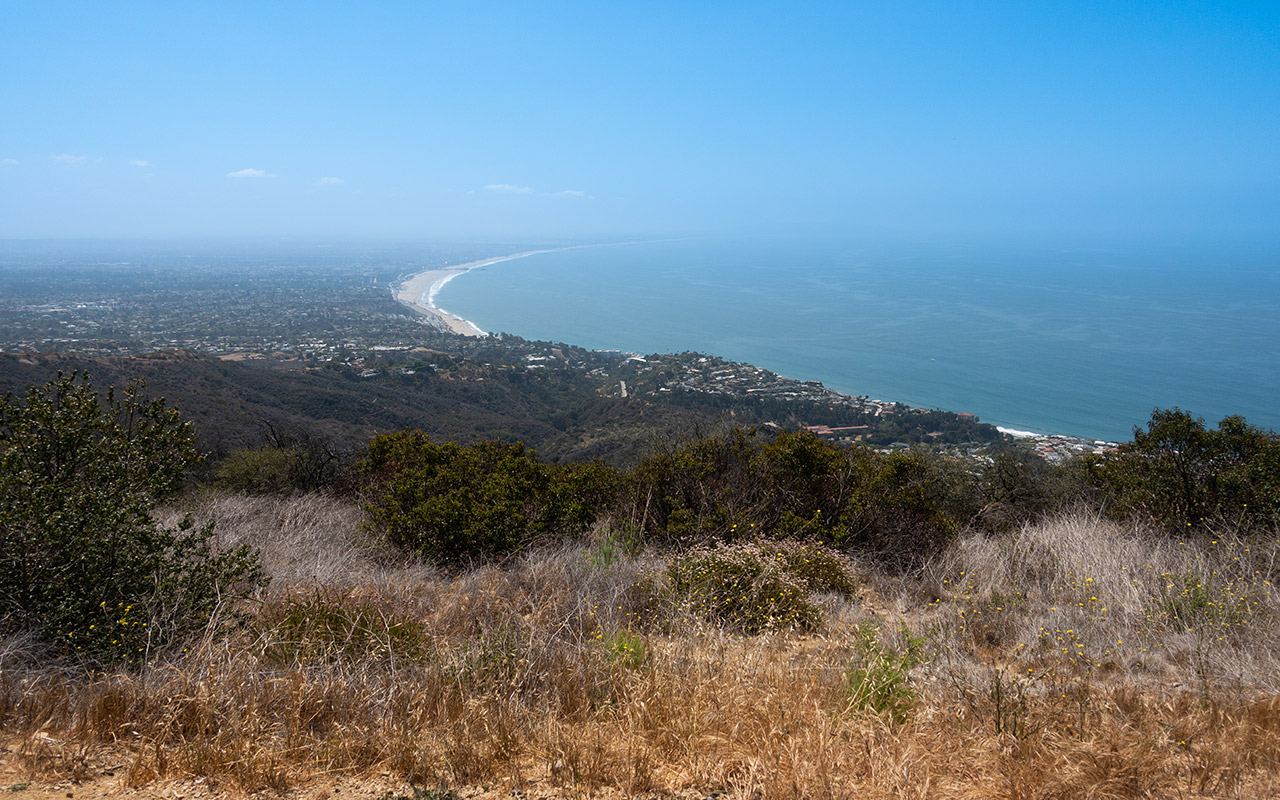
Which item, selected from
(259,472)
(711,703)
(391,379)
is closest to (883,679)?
(711,703)

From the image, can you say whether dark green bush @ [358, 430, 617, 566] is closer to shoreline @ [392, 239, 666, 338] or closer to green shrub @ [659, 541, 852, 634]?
green shrub @ [659, 541, 852, 634]

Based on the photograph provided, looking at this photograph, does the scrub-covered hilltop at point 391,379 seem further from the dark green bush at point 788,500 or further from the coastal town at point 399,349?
the dark green bush at point 788,500

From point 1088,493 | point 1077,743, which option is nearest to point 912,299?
point 1088,493

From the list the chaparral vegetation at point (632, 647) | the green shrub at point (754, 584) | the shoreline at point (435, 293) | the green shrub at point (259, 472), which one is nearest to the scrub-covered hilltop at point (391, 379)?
the shoreline at point (435, 293)

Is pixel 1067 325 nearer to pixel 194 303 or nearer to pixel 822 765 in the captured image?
pixel 822 765

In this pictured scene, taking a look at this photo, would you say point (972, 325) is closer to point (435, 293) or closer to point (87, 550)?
point (87, 550)

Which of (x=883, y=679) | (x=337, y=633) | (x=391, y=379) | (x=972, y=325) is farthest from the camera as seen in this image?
(x=972, y=325)
